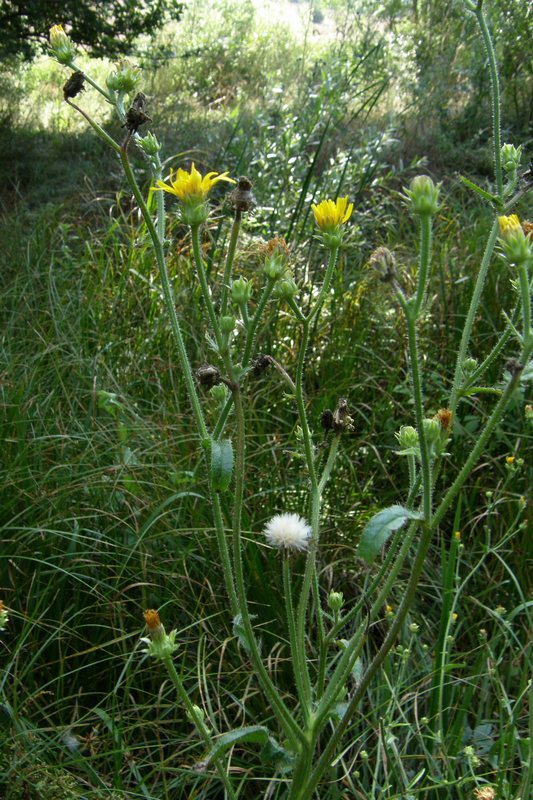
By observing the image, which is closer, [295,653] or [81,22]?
[295,653]

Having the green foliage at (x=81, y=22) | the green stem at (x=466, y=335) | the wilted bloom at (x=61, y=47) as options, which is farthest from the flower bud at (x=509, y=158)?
the green foliage at (x=81, y=22)

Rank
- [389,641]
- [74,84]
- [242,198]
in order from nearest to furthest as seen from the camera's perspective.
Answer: [389,641], [242,198], [74,84]

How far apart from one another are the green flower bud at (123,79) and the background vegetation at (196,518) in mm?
923

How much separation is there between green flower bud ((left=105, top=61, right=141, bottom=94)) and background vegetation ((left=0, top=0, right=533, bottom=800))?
92 cm

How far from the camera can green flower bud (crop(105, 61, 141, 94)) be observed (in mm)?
1334

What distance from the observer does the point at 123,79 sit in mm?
1333

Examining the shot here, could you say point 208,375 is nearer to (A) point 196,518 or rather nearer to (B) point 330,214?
(B) point 330,214

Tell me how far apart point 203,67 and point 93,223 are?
Answer: 365cm

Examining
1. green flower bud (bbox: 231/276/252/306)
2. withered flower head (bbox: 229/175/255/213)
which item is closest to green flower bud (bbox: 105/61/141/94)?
withered flower head (bbox: 229/175/255/213)

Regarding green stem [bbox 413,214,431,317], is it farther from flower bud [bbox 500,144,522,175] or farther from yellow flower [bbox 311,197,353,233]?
flower bud [bbox 500,144,522,175]

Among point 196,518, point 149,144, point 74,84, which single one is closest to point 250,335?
point 149,144

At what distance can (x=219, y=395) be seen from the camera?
1305 millimetres

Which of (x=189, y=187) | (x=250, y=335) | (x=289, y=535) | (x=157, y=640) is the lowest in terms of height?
(x=157, y=640)

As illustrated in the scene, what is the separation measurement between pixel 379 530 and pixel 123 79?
0.89 metres
